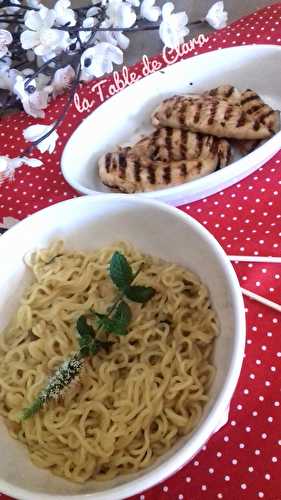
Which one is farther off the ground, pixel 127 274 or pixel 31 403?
pixel 127 274

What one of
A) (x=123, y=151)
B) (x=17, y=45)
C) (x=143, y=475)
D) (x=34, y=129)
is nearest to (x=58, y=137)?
(x=34, y=129)

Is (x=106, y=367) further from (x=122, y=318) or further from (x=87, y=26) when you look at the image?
(x=87, y=26)

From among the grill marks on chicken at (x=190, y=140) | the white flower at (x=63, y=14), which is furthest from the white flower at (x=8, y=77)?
the grill marks on chicken at (x=190, y=140)

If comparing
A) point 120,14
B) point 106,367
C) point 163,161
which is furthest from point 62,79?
point 106,367

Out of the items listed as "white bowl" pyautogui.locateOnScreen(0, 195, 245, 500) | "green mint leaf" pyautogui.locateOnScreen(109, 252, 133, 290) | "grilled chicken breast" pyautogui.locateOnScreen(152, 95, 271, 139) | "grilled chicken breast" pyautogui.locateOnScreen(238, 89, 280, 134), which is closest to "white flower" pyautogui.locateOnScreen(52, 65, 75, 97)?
"grilled chicken breast" pyautogui.locateOnScreen(152, 95, 271, 139)

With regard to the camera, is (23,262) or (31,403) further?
(23,262)

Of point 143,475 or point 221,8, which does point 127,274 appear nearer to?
point 143,475

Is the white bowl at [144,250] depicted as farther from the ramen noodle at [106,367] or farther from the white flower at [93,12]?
the white flower at [93,12]
